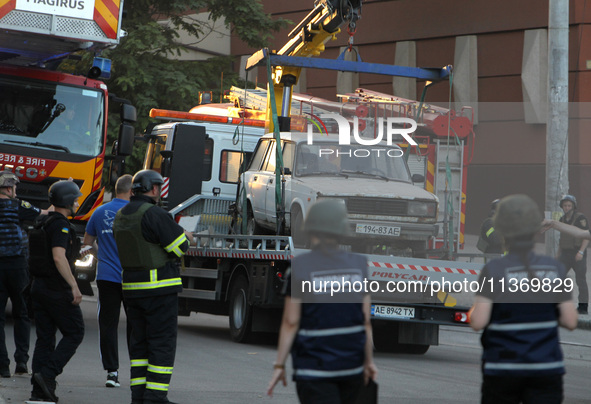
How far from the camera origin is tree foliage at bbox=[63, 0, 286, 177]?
24359 millimetres

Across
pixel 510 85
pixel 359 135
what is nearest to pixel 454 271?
pixel 359 135

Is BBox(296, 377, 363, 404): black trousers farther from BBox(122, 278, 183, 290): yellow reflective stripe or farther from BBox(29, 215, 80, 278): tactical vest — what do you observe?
BBox(29, 215, 80, 278): tactical vest

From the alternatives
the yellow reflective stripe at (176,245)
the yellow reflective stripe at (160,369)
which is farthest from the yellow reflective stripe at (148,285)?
the yellow reflective stripe at (160,369)

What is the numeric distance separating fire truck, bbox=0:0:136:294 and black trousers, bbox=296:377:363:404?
8017 millimetres

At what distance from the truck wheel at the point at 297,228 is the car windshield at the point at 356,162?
23.0 inches

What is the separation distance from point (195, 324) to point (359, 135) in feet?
16.5

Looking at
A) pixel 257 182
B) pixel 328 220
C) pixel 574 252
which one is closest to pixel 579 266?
pixel 574 252

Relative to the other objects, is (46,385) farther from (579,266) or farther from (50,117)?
(579,266)

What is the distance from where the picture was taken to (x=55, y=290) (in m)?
7.79

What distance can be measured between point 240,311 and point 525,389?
795 centimetres

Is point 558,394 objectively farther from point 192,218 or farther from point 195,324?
point 195,324

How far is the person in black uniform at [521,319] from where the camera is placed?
15.0 ft

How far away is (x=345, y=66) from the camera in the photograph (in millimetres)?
12000

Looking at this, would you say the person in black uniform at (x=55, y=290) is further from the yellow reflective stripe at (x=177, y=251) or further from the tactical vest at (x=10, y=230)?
the tactical vest at (x=10, y=230)
